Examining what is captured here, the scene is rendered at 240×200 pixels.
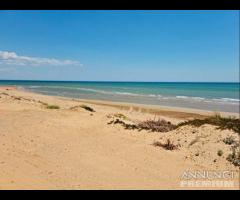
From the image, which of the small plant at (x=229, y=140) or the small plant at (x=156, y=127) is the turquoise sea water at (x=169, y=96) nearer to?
the small plant at (x=156, y=127)

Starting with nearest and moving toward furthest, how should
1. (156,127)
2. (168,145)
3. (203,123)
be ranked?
(168,145)
(203,123)
(156,127)

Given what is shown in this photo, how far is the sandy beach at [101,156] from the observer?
4.09m

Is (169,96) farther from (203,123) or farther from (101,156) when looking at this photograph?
(101,156)

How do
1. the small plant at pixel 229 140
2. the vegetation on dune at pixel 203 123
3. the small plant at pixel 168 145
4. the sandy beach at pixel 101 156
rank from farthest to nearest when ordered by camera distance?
the vegetation on dune at pixel 203 123, the small plant at pixel 168 145, the small plant at pixel 229 140, the sandy beach at pixel 101 156

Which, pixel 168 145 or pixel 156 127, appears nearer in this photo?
pixel 168 145

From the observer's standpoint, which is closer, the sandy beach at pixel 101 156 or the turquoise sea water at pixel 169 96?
the sandy beach at pixel 101 156

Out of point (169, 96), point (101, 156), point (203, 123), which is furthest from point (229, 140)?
point (169, 96)

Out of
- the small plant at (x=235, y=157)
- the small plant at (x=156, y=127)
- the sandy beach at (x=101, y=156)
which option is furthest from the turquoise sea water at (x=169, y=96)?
the small plant at (x=235, y=157)

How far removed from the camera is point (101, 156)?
5281mm

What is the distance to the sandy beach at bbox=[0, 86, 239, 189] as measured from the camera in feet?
13.4

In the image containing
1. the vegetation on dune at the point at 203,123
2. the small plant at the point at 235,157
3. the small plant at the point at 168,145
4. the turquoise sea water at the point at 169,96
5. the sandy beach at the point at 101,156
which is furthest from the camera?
the turquoise sea water at the point at 169,96

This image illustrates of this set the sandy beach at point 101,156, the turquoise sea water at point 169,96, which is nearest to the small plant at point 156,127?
the sandy beach at point 101,156

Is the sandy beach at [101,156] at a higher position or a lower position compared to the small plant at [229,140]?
lower
